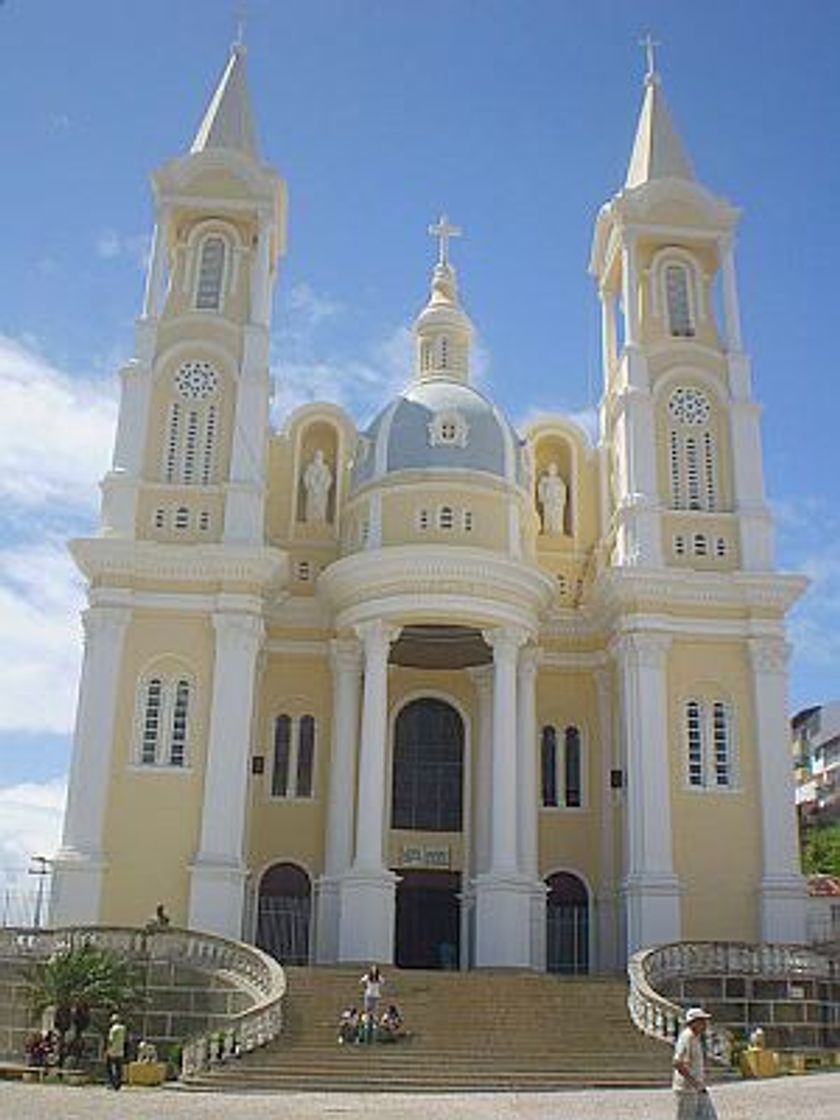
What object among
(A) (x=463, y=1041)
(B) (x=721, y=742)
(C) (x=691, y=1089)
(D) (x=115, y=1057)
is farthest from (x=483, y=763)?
(C) (x=691, y=1089)

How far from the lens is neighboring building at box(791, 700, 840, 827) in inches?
2542

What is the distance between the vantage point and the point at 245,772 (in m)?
31.7

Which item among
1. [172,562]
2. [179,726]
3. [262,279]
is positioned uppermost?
[262,279]

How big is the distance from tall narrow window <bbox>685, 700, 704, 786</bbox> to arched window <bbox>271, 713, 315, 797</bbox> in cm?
958

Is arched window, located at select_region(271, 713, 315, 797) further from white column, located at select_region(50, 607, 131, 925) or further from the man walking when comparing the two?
the man walking

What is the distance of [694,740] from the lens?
33406 millimetres

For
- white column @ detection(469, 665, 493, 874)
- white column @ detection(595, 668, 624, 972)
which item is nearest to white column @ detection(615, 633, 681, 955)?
white column @ detection(595, 668, 624, 972)

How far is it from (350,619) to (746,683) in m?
9.94

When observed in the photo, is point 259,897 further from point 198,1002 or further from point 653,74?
point 653,74

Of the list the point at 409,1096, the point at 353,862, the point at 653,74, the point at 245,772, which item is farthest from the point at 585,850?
the point at 653,74

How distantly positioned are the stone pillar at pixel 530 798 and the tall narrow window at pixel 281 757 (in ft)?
20.3

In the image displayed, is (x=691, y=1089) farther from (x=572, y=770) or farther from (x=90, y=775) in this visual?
(x=572, y=770)

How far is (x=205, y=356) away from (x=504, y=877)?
15773 mm

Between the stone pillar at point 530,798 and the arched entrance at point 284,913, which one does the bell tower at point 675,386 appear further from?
the arched entrance at point 284,913
